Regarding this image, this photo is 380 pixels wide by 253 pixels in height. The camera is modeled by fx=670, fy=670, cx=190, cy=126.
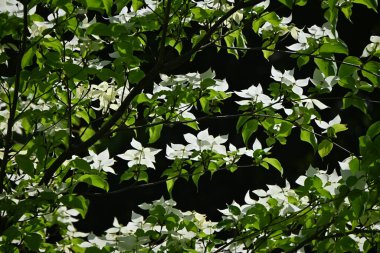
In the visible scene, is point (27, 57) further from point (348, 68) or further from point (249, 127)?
point (348, 68)

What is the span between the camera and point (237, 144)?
15.1ft

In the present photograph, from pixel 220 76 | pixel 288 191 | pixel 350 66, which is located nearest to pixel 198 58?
pixel 220 76

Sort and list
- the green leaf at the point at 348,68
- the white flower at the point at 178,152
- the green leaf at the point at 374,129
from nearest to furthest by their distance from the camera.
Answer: the green leaf at the point at 374,129
the green leaf at the point at 348,68
the white flower at the point at 178,152

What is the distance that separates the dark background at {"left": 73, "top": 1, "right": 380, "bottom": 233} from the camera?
14.7 feet

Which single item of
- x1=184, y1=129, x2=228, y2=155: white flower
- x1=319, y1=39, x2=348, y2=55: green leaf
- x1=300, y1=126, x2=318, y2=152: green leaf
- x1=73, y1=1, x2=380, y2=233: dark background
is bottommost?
x1=73, y1=1, x2=380, y2=233: dark background

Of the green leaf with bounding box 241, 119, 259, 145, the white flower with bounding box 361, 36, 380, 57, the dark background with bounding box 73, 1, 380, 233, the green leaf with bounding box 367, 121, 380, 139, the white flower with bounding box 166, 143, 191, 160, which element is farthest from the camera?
the dark background with bounding box 73, 1, 380, 233

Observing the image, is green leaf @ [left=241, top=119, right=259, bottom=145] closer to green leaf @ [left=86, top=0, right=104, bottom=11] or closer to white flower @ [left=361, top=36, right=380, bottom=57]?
white flower @ [left=361, top=36, right=380, bottom=57]

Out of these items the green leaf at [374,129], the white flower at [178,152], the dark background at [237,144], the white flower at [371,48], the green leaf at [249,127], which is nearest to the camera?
the green leaf at [374,129]

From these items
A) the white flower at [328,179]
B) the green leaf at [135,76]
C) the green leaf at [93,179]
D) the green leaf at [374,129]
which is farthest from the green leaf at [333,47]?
the green leaf at [93,179]

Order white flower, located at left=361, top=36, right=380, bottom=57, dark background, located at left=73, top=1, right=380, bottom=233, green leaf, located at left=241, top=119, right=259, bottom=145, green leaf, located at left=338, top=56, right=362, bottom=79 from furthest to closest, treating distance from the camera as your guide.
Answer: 1. dark background, located at left=73, top=1, right=380, bottom=233
2. green leaf, located at left=241, top=119, right=259, bottom=145
3. white flower, located at left=361, top=36, right=380, bottom=57
4. green leaf, located at left=338, top=56, right=362, bottom=79

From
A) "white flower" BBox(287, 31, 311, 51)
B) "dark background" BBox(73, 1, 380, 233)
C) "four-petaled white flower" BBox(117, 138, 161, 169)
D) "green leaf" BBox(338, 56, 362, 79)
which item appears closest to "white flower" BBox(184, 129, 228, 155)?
"four-petaled white flower" BBox(117, 138, 161, 169)

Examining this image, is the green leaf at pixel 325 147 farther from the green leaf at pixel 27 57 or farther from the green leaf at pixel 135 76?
the green leaf at pixel 27 57

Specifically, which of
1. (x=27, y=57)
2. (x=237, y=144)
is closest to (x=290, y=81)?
(x=27, y=57)

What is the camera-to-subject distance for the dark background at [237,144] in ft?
14.7
